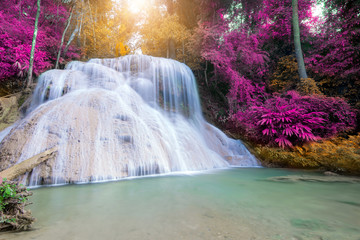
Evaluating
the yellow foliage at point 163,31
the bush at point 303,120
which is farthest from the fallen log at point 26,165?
the yellow foliage at point 163,31

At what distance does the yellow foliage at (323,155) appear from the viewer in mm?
4953

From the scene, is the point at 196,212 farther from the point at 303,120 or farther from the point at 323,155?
the point at 303,120

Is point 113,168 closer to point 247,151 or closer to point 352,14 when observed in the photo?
point 247,151

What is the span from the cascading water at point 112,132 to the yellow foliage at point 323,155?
31.3 inches

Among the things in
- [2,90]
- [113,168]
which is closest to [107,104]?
[113,168]

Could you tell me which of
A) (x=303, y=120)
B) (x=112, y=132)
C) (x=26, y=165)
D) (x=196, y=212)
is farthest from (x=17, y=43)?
(x=303, y=120)

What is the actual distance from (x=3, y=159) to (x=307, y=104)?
892 centimetres

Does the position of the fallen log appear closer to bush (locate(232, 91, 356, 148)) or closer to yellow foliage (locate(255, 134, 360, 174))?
bush (locate(232, 91, 356, 148))

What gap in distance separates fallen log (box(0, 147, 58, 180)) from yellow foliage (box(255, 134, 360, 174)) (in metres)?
6.68

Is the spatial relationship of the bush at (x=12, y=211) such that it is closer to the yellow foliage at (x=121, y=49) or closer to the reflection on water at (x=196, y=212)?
the reflection on water at (x=196, y=212)

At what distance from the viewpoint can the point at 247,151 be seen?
25.3 ft

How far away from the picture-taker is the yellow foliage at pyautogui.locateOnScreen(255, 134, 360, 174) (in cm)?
495

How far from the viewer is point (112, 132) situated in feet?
16.7


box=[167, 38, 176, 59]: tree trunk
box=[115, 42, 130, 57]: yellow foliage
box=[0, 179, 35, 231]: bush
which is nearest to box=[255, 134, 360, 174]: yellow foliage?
box=[0, 179, 35, 231]: bush
